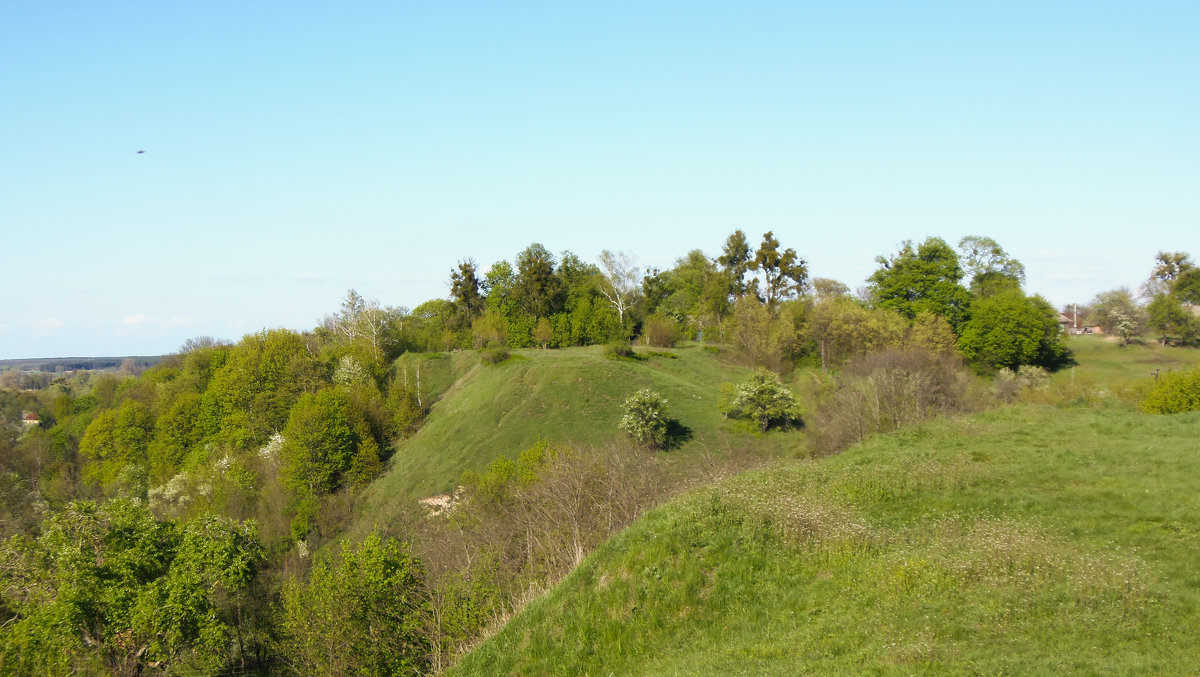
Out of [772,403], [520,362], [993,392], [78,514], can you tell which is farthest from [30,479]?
[993,392]

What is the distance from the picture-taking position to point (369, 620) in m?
22.5

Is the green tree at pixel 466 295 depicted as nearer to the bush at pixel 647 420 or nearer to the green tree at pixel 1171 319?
the bush at pixel 647 420

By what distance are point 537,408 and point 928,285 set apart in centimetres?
4462

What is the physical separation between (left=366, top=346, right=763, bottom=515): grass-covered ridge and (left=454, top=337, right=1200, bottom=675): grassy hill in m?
28.5

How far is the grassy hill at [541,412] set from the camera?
4703 cm

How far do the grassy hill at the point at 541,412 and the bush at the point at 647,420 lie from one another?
5.11 feet

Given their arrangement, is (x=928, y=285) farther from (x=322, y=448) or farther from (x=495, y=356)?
(x=322, y=448)

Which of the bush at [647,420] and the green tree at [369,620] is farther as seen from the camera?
the bush at [647,420]

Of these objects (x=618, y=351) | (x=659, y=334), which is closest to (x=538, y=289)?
(x=659, y=334)

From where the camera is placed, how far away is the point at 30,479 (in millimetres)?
62406

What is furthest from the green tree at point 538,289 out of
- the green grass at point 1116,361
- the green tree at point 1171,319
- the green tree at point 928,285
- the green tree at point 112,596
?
the green tree at point 1171,319

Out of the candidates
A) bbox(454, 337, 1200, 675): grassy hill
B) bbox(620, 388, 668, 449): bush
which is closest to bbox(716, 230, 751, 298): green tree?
bbox(620, 388, 668, 449): bush

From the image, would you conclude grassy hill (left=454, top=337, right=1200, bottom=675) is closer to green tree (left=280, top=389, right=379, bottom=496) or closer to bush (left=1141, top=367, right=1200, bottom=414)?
bush (left=1141, top=367, right=1200, bottom=414)

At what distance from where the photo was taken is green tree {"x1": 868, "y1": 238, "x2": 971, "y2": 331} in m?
68.9
